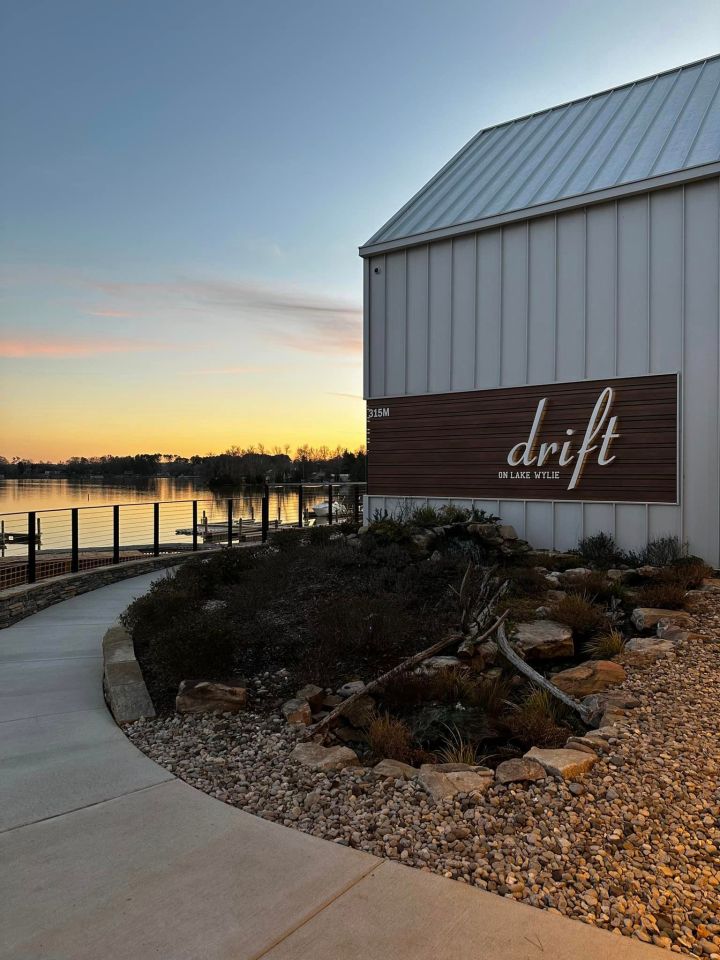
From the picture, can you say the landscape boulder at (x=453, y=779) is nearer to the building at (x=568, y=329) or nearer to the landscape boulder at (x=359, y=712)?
the landscape boulder at (x=359, y=712)

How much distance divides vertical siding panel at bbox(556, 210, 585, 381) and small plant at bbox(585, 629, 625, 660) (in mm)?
5263

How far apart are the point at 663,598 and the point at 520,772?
12.1 feet

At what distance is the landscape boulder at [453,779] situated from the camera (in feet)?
10.6

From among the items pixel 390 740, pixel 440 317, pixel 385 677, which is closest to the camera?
pixel 390 740

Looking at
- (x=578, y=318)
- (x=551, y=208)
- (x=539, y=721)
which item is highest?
(x=551, y=208)

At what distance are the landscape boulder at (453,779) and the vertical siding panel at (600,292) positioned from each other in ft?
24.3

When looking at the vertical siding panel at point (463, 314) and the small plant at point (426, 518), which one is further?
the vertical siding panel at point (463, 314)

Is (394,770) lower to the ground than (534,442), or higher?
lower

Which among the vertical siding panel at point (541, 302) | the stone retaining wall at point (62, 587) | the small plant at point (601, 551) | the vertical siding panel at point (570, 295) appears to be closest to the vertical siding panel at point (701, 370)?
the small plant at point (601, 551)

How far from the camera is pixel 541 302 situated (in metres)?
10.1

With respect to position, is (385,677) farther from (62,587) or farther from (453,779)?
(62,587)

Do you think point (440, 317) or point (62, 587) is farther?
point (440, 317)

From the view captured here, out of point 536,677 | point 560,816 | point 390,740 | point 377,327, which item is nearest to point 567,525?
point 377,327

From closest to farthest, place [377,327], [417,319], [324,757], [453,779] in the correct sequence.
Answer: [453,779] < [324,757] < [417,319] < [377,327]
